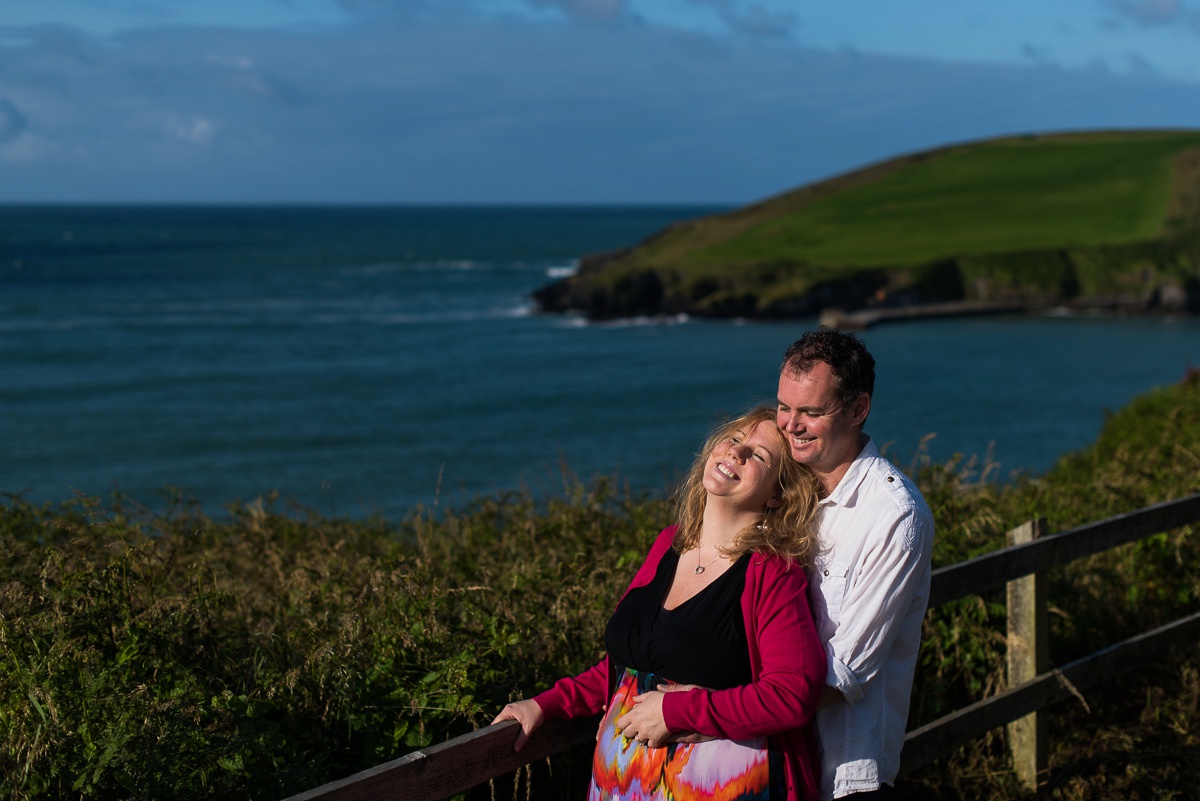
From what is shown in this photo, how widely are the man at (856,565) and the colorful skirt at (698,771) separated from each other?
20 cm

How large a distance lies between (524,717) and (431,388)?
40511mm

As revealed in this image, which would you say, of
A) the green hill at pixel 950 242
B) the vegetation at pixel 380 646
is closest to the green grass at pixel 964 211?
the green hill at pixel 950 242

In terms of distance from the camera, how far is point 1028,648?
474 centimetres

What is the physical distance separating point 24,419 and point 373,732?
37.5 m

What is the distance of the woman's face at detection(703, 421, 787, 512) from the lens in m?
3.01

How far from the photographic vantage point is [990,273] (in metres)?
74.7

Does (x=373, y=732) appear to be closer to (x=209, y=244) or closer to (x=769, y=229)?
(x=769, y=229)

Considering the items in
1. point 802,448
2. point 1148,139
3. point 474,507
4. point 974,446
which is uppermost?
point 1148,139

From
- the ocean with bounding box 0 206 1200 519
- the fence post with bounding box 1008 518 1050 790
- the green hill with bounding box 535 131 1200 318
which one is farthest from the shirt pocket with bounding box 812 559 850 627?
the green hill with bounding box 535 131 1200 318

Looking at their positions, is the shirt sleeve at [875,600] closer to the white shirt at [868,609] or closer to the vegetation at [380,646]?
the white shirt at [868,609]

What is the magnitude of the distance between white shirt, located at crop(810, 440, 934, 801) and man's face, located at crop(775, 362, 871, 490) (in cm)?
6

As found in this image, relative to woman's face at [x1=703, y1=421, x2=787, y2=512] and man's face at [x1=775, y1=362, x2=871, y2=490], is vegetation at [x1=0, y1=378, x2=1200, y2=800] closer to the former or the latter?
woman's face at [x1=703, y1=421, x2=787, y2=512]

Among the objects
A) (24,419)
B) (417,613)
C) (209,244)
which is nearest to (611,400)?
(24,419)

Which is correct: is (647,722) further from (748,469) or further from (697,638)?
(748,469)
